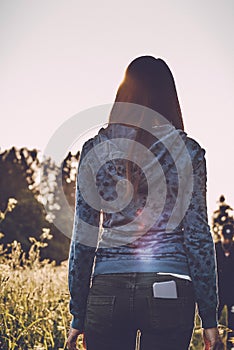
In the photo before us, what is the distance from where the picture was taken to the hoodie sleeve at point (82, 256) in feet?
9.75

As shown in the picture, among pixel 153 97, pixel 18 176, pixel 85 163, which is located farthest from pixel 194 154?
pixel 18 176

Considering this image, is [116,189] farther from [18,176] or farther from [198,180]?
[18,176]

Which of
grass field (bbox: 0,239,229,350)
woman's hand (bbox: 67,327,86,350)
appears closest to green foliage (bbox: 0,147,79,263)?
grass field (bbox: 0,239,229,350)

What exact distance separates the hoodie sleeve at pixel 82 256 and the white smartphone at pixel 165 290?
17.0 inches

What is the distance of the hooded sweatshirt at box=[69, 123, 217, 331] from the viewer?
2.73 metres

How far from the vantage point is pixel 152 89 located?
2.93m

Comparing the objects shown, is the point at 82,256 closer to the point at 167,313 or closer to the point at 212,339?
the point at 167,313

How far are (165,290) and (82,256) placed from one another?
0.49 meters

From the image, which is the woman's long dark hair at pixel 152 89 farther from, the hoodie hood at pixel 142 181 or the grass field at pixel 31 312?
the grass field at pixel 31 312

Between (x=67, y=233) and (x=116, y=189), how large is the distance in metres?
44.2

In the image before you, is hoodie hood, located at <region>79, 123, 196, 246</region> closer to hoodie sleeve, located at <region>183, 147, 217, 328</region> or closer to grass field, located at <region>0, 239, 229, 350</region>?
hoodie sleeve, located at <region>183, 147, 217, 328</region>

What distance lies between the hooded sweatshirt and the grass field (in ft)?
8.29

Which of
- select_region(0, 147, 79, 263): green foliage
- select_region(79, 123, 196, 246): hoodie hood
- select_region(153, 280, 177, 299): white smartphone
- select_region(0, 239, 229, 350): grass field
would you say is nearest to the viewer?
select_region(153, 280, 177, 299): white smartphone

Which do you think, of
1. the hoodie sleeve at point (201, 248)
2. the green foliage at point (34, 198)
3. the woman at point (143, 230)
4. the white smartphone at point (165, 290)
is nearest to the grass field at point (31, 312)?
the woman at point (143, 230)
